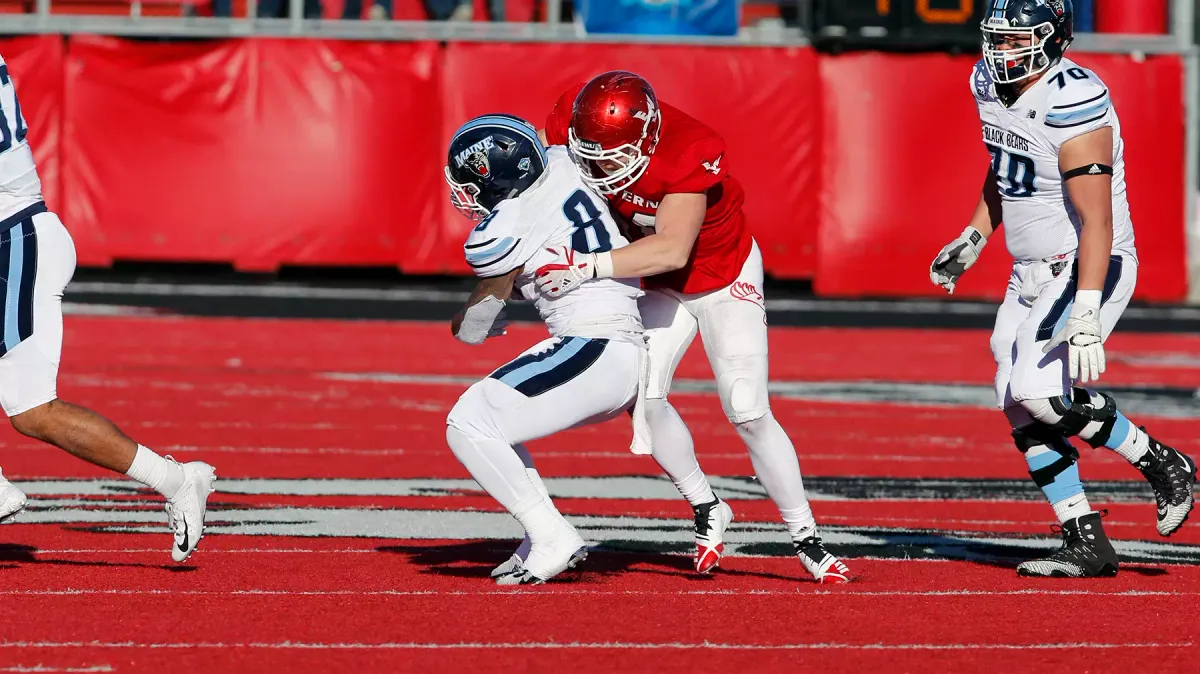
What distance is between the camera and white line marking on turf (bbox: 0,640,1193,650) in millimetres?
4426

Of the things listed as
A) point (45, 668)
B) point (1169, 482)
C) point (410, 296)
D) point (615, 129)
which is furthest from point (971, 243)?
point (410, 296)

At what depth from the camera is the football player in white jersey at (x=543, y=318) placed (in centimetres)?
517

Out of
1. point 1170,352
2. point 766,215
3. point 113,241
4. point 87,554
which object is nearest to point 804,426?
point 87,554

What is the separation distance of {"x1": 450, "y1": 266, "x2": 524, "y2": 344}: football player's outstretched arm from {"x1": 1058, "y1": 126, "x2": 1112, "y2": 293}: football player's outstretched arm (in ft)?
5.61

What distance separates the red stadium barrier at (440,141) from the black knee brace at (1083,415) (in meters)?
14.3

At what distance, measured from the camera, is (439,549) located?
19.9 feet

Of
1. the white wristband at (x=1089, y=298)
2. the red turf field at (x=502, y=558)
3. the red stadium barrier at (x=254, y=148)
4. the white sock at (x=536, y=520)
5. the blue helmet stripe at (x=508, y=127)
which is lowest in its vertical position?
the red stadium barrier at (x=254, y=148)

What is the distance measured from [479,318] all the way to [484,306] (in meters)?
0.04

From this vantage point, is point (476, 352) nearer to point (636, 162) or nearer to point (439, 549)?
point (439, 549)

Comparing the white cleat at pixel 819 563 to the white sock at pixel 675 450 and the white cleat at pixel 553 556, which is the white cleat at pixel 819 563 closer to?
the white sock at pixel 675 450

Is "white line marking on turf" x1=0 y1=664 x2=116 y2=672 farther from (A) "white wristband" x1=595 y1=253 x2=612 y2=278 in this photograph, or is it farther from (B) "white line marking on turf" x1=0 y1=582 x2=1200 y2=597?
(A) "white wristband" x1=595 y1=253 x2=612 y2=278

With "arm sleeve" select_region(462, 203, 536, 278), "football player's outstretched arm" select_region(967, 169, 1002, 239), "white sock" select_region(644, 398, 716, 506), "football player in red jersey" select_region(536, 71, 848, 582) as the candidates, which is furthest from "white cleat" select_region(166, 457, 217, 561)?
"football player's outstretched arm" select_region(967, 169, 1002, 239)

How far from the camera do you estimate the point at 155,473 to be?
17.9 ft

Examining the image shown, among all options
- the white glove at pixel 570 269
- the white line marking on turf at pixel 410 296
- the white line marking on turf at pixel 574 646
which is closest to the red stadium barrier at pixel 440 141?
the white line marking on turf at pixel 410 296
